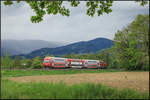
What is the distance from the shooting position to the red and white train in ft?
116

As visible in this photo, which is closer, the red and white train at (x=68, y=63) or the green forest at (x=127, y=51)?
the green forest at (x=127, y=51)

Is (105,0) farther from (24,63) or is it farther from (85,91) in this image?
(24,63)

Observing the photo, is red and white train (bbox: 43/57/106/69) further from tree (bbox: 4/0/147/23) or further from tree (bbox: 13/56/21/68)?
tree (bbox: 4/0/147/23)

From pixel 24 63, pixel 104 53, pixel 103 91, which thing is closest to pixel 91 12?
pixel 103 91

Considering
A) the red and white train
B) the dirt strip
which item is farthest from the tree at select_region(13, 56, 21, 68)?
the dirt strip

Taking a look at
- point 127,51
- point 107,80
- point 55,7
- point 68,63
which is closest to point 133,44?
point 127,51

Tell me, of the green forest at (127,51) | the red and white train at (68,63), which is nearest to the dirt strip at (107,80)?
A: the green forest at (127,51)

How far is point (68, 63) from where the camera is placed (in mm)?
39188

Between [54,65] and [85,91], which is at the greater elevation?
[85,91]

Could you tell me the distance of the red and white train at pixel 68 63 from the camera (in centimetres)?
3522

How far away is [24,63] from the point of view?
3747 cm

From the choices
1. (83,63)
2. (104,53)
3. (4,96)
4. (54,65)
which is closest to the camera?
(4,96)

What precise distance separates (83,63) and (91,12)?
35.1 metres

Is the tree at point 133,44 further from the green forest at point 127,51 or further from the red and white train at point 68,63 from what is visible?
the red and white train at point 68,63
